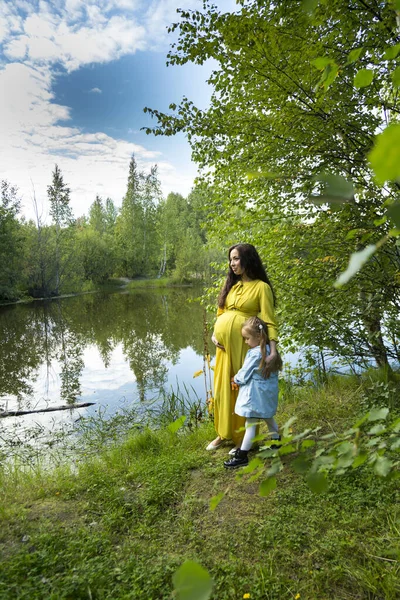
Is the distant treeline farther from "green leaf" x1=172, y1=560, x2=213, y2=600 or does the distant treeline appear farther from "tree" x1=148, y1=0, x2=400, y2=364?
"green leaf" x1=172, y1=560, x2=213, y2=600

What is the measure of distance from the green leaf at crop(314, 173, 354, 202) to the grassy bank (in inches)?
83.9

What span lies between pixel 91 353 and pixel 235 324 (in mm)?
8956

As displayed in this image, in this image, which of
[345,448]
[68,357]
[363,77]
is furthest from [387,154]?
[68,357]

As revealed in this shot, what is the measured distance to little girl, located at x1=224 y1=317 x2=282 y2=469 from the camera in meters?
3.25

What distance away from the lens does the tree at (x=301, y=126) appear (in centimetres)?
317

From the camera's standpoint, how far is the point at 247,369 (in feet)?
10.9

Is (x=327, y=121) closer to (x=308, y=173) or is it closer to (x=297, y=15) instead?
(x=308, y=173)

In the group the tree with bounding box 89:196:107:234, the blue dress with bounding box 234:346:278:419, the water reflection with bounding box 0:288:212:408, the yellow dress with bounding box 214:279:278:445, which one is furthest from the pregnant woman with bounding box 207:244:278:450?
the tree with bounding box 89:196:107:234

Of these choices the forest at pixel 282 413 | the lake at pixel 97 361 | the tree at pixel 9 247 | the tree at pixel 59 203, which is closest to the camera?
the forest at pixel 282 413

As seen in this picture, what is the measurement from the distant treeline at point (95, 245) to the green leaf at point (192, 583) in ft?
89.9

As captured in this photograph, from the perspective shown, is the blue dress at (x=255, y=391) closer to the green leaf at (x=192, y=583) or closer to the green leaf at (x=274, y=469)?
the green leaf at (x=274, y=469)

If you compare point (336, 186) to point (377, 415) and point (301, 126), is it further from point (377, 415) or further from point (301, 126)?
point (301, 126)

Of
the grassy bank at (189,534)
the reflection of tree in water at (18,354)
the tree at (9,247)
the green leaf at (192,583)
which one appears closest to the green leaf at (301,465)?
the green leaf at (192,583)

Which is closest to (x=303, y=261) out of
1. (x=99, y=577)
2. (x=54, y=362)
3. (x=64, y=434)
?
(x=99, y=577)
